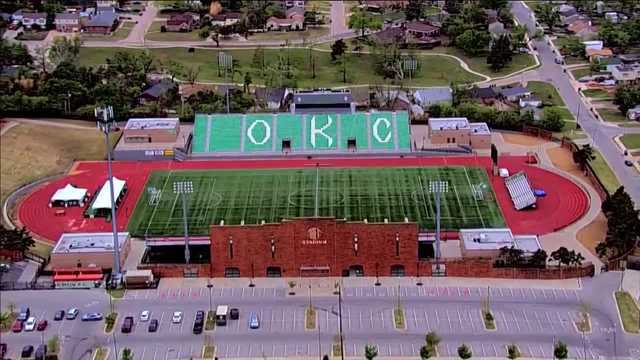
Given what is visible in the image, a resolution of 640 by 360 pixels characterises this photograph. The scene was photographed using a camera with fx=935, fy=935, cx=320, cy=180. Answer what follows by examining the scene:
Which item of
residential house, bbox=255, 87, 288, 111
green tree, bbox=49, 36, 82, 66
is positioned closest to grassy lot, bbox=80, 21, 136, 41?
green tree, bbox=49, 36, 82, 66

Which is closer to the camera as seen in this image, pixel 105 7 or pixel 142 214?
pixel 142 214

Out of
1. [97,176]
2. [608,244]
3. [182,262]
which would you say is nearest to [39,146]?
[97,176]

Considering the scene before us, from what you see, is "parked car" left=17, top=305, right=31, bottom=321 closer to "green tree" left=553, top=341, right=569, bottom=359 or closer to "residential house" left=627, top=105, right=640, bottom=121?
"green tree" left=553, top=341, right=569, bottom=359

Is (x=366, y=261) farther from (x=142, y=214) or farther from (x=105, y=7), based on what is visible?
(x=105, y=7)

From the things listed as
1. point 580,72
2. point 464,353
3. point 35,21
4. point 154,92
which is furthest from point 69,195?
point 35,21

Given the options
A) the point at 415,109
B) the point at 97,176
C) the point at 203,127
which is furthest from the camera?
the point at 415,109

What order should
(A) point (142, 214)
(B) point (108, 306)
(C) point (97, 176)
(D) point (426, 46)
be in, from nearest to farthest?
1. (B) point (108, 306)
2. (A) point (142, 214)
3. (C) point (97, 176)
4. (D) point (426, 46)

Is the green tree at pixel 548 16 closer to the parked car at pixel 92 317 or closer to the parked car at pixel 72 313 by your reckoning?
the parked car at pixel 92 317
